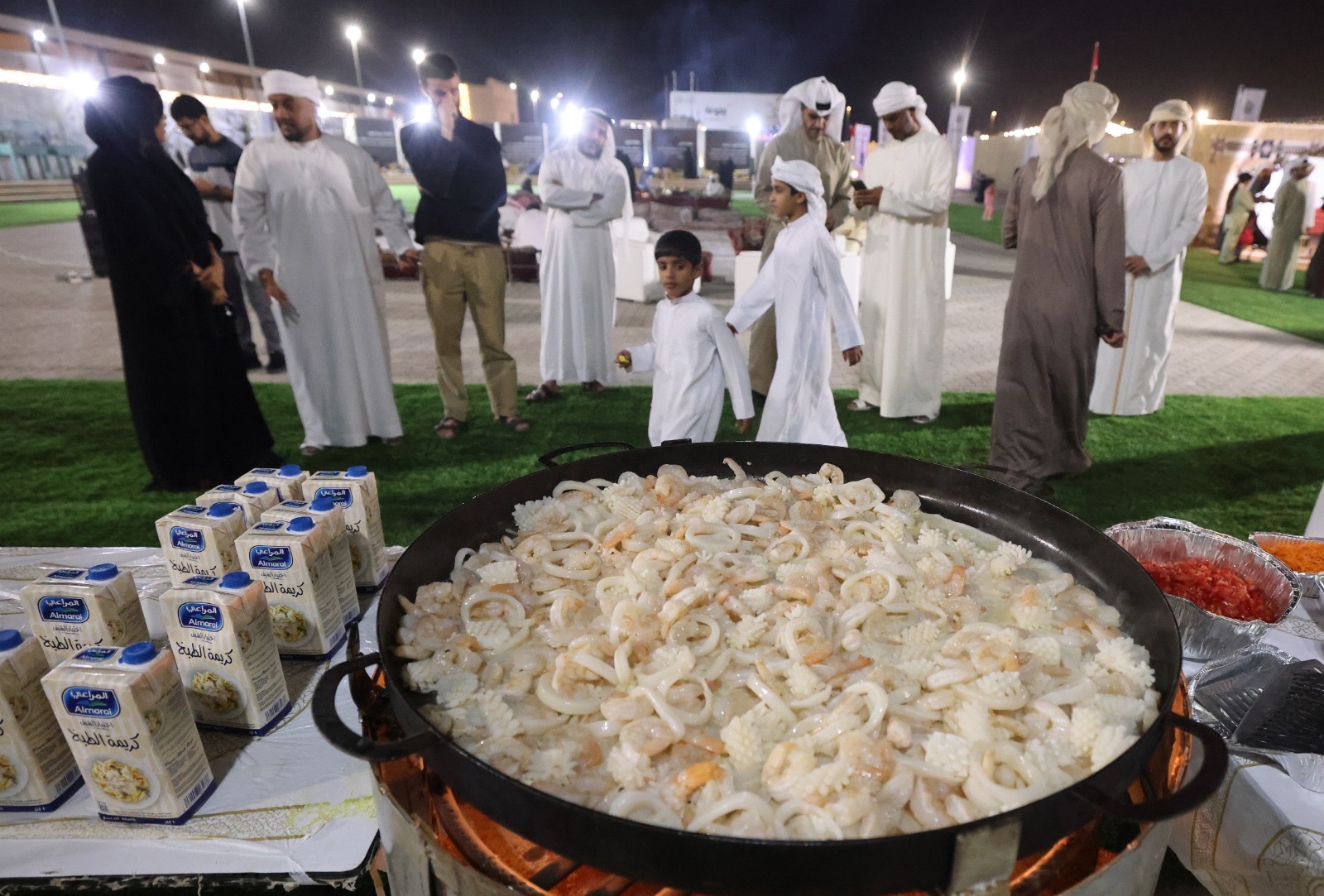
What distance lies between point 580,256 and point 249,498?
4.90 metres

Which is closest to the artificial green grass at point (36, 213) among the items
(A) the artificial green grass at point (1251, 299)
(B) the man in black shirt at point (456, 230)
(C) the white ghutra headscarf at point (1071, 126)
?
(B) the man in black shirt at point (456, 230)

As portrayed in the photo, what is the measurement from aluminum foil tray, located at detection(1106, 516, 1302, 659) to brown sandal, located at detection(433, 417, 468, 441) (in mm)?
4582

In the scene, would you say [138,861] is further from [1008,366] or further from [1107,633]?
[1008,366]

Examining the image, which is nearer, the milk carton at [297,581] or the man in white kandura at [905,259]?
the milk carton at [297,581]

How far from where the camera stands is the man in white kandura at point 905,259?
17.8ft

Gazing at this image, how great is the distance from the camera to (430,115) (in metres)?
5.20

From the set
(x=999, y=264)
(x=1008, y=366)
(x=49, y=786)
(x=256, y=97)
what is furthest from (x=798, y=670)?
(x=256, y=97)

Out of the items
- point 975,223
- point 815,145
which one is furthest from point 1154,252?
point 975,223

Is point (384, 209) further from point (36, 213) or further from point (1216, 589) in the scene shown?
point (36, 213)

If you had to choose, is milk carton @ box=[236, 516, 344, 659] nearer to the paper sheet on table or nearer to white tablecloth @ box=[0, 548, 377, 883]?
white tablecloth @ box=[0, 548, 377, 883]

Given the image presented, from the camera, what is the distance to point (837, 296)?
4000mm

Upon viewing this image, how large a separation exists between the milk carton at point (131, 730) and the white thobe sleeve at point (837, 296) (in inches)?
132

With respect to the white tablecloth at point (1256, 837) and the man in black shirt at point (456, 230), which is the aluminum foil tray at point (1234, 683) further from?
the man in black shirt at point (456, 230)

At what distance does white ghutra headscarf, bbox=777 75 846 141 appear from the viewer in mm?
5734
